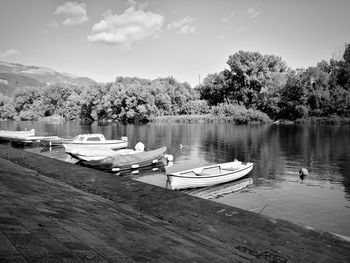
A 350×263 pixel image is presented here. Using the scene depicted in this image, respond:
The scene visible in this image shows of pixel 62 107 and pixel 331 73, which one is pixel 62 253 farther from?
pixel 62 107

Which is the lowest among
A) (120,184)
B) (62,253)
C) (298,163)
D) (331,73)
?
(298,163)

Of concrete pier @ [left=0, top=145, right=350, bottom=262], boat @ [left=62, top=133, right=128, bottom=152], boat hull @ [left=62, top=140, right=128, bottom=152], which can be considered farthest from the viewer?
boat @ [left=62, top=133, right=128, bottom=152]

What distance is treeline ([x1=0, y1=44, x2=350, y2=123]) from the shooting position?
90.7 m

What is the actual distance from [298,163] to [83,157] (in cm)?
1996

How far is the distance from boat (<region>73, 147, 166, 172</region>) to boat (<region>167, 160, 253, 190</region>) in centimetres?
611

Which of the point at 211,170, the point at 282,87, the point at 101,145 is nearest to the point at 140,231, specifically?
the point at 211,170

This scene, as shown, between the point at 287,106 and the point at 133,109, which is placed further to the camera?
the point at 133,109

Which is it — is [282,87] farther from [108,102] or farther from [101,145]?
[101,145]

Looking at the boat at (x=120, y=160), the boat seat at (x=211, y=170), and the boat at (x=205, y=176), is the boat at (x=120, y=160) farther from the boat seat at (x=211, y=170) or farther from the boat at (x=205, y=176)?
the boat seat at (x=211, y=170)

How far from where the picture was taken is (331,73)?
96688mm

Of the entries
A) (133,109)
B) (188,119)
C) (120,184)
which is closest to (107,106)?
(133,109)

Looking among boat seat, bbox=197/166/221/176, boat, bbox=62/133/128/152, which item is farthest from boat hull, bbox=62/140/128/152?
boat seat, bbox=197/166/221/176

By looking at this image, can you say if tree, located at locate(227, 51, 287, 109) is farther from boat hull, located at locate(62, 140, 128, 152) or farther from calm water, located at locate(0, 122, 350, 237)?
boat hull, located at locate(62, 140, 128, 152)

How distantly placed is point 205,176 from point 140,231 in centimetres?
1407
